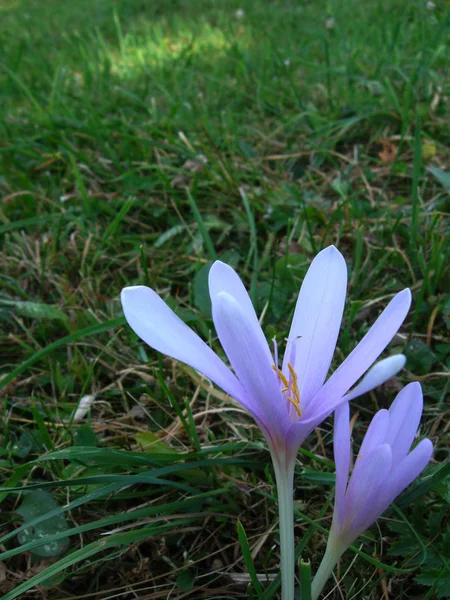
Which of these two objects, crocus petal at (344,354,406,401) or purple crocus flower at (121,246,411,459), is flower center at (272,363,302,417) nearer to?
purple crocus flower at (121,246,411,459)

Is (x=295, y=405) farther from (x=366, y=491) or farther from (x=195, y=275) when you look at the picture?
(x=195, y=275)

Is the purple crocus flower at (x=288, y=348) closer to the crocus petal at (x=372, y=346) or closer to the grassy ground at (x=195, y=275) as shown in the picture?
the crocus petal at (x=372, y=346)

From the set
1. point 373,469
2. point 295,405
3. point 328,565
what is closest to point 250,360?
point 295,405

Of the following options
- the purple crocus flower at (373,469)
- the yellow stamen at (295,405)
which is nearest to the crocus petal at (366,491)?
the purple crocus flower at (373,469)

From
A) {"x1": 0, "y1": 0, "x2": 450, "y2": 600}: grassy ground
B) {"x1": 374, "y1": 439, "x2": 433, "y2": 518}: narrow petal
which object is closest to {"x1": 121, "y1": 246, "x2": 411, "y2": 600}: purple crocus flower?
{"x1": 374, "y1": 439, "x2": 433, "y2": 518}: narrow petal

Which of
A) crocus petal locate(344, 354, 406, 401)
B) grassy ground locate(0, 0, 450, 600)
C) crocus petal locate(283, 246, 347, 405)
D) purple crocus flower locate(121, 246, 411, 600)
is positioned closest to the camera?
crocus petal locate(344, 354, 406, 401)

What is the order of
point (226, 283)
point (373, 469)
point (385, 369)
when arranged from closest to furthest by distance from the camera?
point (385, 369) → point (373, 469) → point (226, 283)

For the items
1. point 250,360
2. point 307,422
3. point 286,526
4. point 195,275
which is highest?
point 250,360

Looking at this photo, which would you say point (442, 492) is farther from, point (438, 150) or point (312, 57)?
point (312, 57)
